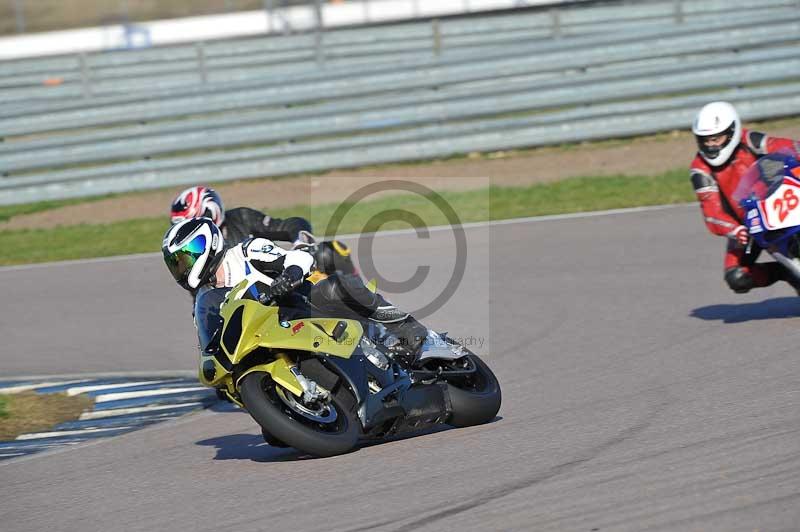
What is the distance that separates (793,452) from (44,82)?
18.9m

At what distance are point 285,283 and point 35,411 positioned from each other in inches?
126

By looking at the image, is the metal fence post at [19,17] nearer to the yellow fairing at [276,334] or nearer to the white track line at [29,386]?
the white track line at [29,386]

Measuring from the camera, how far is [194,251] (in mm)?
6180

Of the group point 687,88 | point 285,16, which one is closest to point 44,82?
point 285,16

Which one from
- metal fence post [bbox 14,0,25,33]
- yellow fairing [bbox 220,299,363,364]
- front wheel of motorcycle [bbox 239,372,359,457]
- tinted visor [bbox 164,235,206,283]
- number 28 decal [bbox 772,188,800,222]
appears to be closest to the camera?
front wheel of motorcycle [bbox 239,372,359,457]

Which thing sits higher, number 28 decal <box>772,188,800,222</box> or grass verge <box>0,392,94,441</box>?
number 28 decal <box>772,188,800,222</box>

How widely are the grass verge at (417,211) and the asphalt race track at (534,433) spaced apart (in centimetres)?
262

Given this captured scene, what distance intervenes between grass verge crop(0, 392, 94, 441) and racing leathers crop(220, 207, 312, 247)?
61.4 inches

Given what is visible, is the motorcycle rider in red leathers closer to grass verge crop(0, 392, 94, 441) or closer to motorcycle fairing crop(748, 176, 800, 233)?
motorcycle fairing crop(748, 176, 800, 233)

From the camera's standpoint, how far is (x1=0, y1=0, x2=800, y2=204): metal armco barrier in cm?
1688

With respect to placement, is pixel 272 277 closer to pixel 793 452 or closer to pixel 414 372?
pixel 414 372

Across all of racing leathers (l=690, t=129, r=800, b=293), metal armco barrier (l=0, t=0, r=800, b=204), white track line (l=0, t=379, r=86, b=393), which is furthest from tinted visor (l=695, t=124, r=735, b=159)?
metal armco barrier (l=0, t=0, r=800, b=204)

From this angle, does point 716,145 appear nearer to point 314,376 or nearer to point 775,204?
point 775,204

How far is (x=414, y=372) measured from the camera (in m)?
6.29
